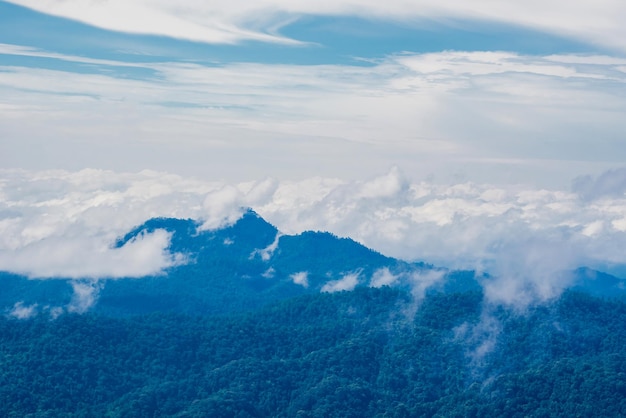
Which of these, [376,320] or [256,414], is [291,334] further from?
[256,414]

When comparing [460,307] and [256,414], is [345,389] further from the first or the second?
[460,307]

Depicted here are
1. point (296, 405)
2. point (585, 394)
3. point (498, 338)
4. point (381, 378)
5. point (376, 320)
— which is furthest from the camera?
point (376, 320)

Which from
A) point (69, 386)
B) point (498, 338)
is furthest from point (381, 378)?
point (69, 386)

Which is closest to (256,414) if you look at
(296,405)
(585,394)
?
(296,405)

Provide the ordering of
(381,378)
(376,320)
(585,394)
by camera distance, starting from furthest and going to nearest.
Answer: (376,320), (381,378), (585,394)

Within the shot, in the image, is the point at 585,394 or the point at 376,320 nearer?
the point at 585,394

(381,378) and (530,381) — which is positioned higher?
(530,381)

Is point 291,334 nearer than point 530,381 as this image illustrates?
No

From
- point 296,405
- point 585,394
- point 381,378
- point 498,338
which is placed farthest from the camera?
point 498,338

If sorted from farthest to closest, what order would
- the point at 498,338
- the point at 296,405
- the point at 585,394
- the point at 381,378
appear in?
the point at 498,338 < the point at 381,378 < the point at 296,405 < the point at 585,394
